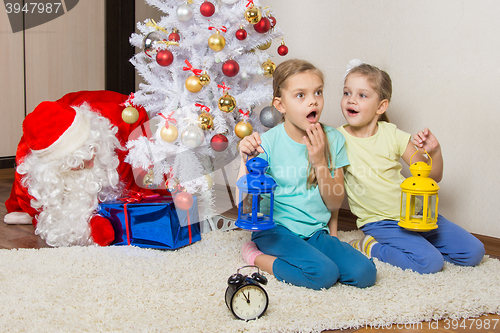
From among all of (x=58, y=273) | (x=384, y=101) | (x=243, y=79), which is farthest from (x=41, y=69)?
(x=384, y=101)

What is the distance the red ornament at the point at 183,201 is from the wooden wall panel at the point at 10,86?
234 centimetres

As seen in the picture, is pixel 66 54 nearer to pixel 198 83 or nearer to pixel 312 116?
pixel 198 83

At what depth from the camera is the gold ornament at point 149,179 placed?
1911 mm

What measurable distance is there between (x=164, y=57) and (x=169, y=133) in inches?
12.8

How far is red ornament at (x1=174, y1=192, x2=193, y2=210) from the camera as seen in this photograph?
1.79 m

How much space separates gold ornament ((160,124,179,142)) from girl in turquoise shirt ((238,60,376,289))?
41 cm

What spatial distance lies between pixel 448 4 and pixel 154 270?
173cm

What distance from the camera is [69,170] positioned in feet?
5.99

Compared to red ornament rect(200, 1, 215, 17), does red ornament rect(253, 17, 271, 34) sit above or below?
below

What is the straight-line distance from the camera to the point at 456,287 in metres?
1.36

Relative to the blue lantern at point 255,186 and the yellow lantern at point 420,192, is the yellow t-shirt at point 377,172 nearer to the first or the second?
the yellow lantern at point 420,192

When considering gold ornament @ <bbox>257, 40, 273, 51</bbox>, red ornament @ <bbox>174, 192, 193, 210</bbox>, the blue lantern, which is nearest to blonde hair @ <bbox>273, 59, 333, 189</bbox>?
the blue lantern

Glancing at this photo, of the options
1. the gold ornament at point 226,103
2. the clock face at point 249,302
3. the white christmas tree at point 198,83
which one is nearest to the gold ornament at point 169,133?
the white christmas tree at point 198,83

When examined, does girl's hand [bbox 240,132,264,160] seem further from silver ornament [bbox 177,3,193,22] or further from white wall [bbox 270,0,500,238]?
white wall [bbox 270,0,500,238]
